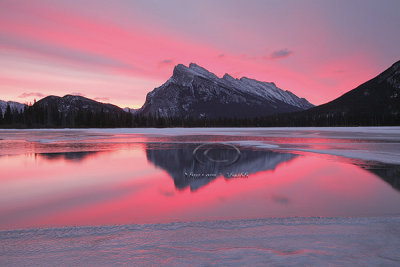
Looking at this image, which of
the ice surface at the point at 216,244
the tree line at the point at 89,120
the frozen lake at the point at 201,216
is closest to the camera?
the ice surface at the point at 216,244

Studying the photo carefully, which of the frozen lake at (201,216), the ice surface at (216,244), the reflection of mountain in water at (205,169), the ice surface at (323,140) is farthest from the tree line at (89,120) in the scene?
the ice surface at (216,244)

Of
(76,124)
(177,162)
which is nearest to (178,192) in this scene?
(177,162)

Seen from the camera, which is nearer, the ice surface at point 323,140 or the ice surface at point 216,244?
the ice surface at point 216,244

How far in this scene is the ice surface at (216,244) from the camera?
480cm

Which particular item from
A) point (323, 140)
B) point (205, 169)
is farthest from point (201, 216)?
point (323, 140)

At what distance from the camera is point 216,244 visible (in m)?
5.48

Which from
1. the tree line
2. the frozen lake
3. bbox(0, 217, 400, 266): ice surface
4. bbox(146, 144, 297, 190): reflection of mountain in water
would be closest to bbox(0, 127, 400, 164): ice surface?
the frozen lake

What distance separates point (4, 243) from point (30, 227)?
46.0 inches

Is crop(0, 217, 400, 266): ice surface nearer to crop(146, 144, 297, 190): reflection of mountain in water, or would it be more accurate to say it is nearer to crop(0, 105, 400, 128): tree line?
crop(146, 144, 297, 190): reflection of mountain in water

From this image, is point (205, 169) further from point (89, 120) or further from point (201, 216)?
point (89, 120)

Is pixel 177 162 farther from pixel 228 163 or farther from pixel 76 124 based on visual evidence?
pixel 76 124

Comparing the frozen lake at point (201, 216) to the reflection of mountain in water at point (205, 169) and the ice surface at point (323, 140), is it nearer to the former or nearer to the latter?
the reflection of mountain in water at point (205, 169)

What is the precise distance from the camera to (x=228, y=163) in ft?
58.0

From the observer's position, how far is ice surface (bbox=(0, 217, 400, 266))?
4.80m
